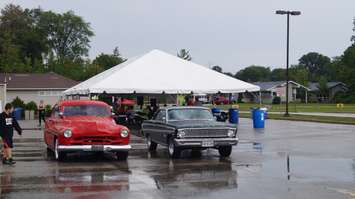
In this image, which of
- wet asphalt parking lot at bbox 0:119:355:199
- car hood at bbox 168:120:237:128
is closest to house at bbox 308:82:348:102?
wet asphalt parking lot at bbox 0:119:355:199

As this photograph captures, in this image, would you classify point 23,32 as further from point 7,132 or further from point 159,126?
point 7,132

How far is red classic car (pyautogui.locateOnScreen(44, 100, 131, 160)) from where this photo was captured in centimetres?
1532

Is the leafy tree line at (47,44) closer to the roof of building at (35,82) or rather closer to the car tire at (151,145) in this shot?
the roof of building at (35,82)

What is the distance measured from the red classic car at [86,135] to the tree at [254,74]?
535 feet

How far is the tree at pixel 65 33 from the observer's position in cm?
10688

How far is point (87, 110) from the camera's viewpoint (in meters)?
17.2

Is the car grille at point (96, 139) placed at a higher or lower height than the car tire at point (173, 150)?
higher

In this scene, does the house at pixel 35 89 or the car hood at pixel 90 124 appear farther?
the house at pixel 35 89

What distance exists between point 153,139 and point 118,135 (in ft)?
11.2

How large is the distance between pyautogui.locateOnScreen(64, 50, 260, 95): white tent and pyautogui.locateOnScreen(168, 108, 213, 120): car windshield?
1201 centimetres

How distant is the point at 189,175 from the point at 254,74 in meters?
170

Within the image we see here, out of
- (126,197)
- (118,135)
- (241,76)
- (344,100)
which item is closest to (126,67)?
(118,135)

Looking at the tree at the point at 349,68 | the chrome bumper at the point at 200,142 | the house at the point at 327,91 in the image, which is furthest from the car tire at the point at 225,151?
the house at the point at 327,91

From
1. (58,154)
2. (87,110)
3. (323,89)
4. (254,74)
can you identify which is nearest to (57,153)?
(58,154)
